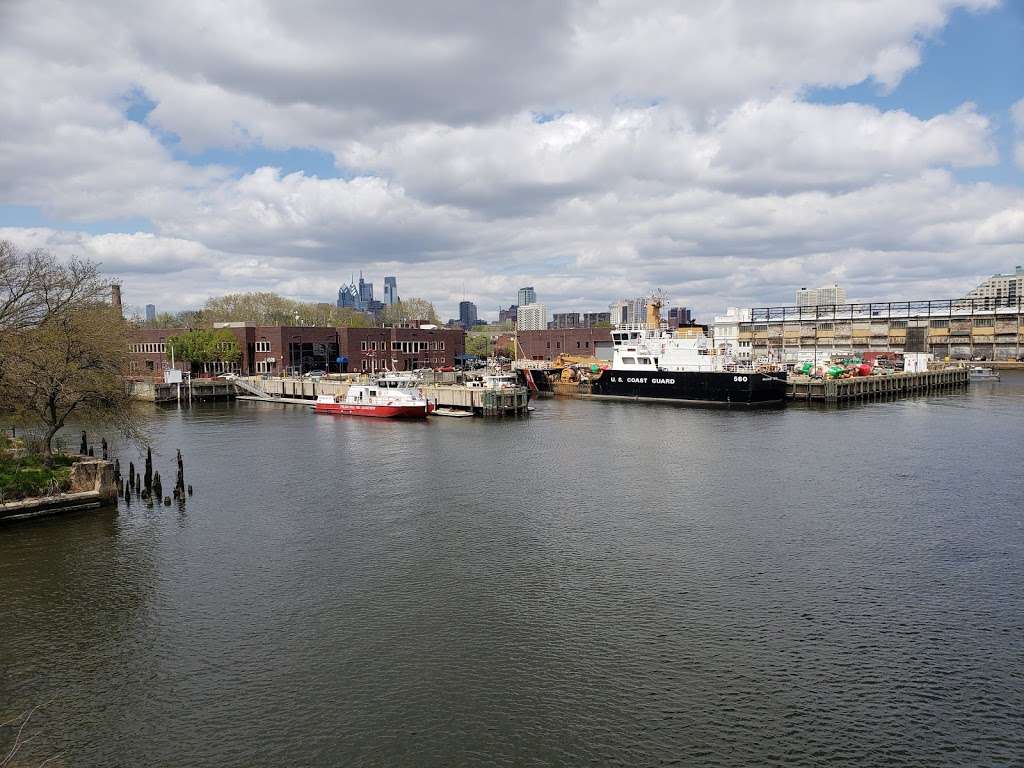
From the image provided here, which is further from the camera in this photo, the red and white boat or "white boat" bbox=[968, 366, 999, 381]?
"white boat" bbox=[968, 366, 999, 381]

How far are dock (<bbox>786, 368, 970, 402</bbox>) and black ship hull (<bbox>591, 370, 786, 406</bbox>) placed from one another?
3.75 metres

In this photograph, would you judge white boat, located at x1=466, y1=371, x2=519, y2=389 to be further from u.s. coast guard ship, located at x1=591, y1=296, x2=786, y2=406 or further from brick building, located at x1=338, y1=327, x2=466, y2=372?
brick building, located at x1=338, y1=327, x2=466, y2=372

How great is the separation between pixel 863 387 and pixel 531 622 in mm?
76377

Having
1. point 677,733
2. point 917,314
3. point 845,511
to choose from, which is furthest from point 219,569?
point 917,314

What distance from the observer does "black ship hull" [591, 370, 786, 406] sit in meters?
76.4

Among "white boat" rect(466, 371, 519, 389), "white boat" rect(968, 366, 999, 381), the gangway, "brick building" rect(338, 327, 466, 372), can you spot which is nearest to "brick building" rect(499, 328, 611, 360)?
"brick building" rect(338, 327, 466, 372)

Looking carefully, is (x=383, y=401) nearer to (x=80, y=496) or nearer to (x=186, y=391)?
(x=186, y=391)

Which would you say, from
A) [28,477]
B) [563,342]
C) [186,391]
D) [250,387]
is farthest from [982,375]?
[28,477]

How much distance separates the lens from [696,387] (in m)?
79.9

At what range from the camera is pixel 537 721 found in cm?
1546

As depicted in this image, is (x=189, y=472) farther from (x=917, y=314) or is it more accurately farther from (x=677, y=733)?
(x=917, y=314)

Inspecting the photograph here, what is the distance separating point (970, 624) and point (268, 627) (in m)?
20.1

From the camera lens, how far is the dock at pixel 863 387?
80.6 m

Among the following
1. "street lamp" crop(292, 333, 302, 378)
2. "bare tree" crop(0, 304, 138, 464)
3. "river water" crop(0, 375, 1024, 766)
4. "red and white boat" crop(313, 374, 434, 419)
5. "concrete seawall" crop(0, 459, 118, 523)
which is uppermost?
"street lamp" crop(292, 333, 302, 378)
